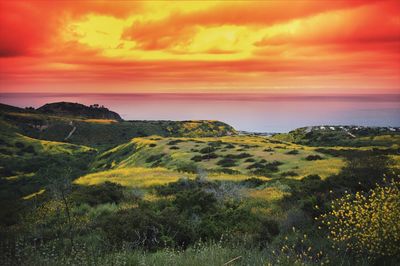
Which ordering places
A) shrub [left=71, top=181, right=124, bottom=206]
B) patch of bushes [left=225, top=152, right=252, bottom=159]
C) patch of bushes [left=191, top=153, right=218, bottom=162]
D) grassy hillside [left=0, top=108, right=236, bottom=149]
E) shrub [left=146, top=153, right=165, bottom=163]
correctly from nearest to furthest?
shrub [left=71, top=181, right=124, bottom=206] → patch of bushes [left=225, top=152, right=252, bottom=159] → patch of bushes [left=191, top=153, right=218, bottom=162] → shrub [left=146, top=153, right=165, bottom=163] → grassy hillside [left=0, top=108, right=236, bottom=149]

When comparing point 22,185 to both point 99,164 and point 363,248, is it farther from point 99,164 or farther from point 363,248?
point 363,248

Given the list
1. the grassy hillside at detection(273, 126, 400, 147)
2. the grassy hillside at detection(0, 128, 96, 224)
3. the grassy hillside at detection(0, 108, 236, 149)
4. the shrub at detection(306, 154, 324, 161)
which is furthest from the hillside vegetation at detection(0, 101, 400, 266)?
the grassy hillside at detection(0, 108, 236, 149)

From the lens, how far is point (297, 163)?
36906mm

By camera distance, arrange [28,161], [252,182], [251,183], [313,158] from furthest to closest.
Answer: [28,161] → [313,158] → [252,182] → [251,183]

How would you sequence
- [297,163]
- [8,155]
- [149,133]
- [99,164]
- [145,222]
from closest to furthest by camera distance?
[145,222] → [297,163] → [99,164] → [8,155] → [149,133]

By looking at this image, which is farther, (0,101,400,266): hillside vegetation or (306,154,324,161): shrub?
(306,154,324,161): shrub

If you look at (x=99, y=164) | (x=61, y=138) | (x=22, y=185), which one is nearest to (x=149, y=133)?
(x=61, y=138)

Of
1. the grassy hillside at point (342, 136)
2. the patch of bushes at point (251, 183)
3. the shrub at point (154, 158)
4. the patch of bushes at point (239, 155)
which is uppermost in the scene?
the grassy hillside at point (342, 136)

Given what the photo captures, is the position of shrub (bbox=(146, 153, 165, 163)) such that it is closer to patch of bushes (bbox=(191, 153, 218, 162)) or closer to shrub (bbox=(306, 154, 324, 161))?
patch of bushes (bbox=(191, 153, 218, 162))

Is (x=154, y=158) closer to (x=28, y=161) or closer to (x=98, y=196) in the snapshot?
(x=98, y=196)

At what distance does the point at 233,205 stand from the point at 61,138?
514ft

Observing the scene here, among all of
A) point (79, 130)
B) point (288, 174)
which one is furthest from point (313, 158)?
point (79, 130)

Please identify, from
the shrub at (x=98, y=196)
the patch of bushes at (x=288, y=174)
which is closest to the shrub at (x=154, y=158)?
the patch of bushes at (x=288, y=174)

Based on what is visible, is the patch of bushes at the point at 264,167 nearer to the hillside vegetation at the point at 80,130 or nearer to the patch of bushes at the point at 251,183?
the patch of bushes at the point at 251,183
